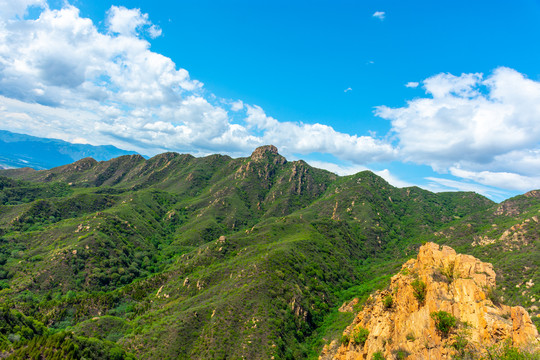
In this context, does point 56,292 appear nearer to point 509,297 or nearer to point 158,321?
point 158,321

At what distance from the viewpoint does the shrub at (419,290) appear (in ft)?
106

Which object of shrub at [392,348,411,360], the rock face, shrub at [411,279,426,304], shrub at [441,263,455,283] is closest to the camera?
the rock face

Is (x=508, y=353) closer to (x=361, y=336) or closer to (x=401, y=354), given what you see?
(x=401, y=354)

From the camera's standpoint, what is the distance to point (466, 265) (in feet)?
110

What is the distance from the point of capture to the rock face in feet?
77.5

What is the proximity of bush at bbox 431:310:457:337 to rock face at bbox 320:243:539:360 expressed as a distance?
11.7 inches

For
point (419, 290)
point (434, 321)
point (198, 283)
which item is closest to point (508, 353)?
point (434, 321)

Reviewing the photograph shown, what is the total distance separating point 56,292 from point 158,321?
67714 millimetres

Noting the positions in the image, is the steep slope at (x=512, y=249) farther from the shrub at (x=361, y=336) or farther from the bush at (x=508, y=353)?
the bush at (x=508, y=353)

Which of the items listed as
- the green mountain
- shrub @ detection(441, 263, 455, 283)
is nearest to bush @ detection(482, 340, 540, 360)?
shrub @ detection(441, 263, 455, 283)

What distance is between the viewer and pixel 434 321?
27359 millimetres

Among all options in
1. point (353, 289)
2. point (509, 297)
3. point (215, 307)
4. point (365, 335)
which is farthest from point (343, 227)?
point (365, 335)

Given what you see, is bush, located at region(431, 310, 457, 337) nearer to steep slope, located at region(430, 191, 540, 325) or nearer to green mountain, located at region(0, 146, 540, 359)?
steep slope, located at region(430, 191, 540, 325)

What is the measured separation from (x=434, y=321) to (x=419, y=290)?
6.30 metres
